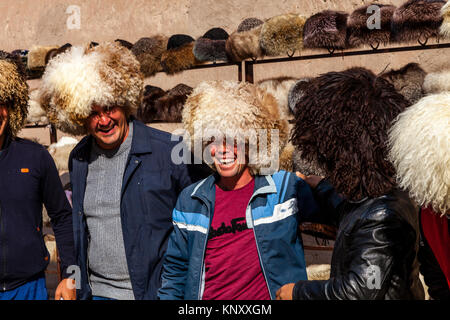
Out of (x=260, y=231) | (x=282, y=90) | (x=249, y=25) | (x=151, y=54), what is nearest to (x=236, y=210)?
(x=260, y=231)

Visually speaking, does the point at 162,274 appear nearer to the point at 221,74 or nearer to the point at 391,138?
the point at 391,138

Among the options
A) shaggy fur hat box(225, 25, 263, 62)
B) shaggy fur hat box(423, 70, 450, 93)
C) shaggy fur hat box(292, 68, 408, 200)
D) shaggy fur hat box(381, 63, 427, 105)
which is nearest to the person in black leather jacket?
shaggy fur hat box(292, 68, 408, 200)

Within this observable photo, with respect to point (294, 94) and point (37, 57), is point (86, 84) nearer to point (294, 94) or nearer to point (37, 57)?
point (294, 94)

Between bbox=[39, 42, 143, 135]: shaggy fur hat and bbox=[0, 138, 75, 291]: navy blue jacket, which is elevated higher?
bbox=[39, 42, 143, 135]: shaggy fur hat

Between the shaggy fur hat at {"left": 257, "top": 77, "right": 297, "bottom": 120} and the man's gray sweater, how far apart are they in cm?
148

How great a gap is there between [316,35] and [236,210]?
1762 millimetres

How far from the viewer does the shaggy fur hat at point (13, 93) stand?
1.84 meters

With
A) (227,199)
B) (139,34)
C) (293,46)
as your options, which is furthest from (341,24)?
(139,34)

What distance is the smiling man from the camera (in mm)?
1795

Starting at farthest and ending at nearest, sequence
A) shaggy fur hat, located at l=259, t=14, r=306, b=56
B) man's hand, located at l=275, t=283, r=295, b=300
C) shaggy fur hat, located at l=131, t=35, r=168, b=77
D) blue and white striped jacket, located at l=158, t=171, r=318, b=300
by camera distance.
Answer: shaggy fur hat, located at l=131, t=35, r=168, b=77 < shaggy fur hat, located at l=259, t=14, r=306, b=56 < blue and white striped jacket, located at l=158, t=171, r=318, b=300 < man's hand, located at l=275, t=283, r=295, b=300

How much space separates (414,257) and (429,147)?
28 cm

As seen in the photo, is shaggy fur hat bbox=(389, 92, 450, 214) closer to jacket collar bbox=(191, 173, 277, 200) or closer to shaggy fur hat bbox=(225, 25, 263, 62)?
jacket collar bbox=(191, 173, 277, 200)

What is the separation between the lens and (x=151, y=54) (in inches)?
163

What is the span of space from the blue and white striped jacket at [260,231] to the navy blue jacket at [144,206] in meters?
0.11
